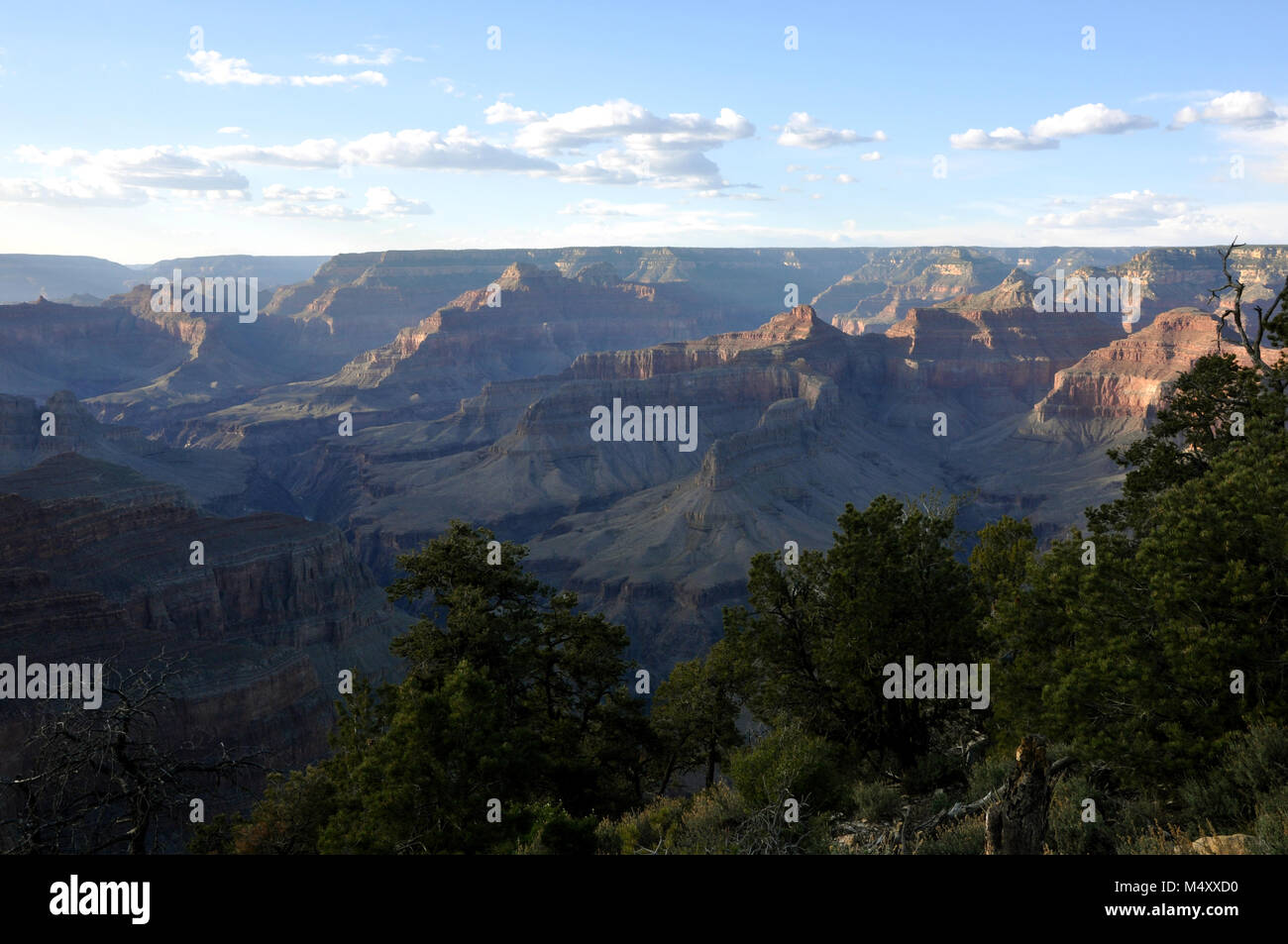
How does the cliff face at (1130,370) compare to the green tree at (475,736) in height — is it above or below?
above

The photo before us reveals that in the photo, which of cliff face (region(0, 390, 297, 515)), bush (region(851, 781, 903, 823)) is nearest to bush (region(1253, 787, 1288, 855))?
bush (region(851, 781, 903, 823))

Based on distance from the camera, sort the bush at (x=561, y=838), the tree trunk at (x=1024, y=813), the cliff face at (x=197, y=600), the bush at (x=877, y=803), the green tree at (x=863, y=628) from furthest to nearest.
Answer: the cliff face at (x=197, y=600)
the green tree at (x=863, y=628)
the bush at (x=877, y=803)
the bush at (x=561, y=838)
the tree trunk at (x=1024, y=813)

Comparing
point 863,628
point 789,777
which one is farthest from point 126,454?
point 789,777

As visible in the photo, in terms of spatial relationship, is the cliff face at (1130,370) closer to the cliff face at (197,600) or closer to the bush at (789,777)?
the cliff face at (197,600)

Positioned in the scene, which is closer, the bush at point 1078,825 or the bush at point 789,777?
the bush at point 1078,825

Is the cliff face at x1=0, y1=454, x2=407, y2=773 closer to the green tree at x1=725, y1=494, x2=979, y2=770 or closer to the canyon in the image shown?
the canyon

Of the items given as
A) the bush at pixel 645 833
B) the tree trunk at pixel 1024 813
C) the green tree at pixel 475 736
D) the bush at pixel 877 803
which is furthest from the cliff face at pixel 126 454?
the tree trunk at pixel 1024 813

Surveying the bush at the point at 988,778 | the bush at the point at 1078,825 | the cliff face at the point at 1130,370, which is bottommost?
the bush at the point at 988,778
